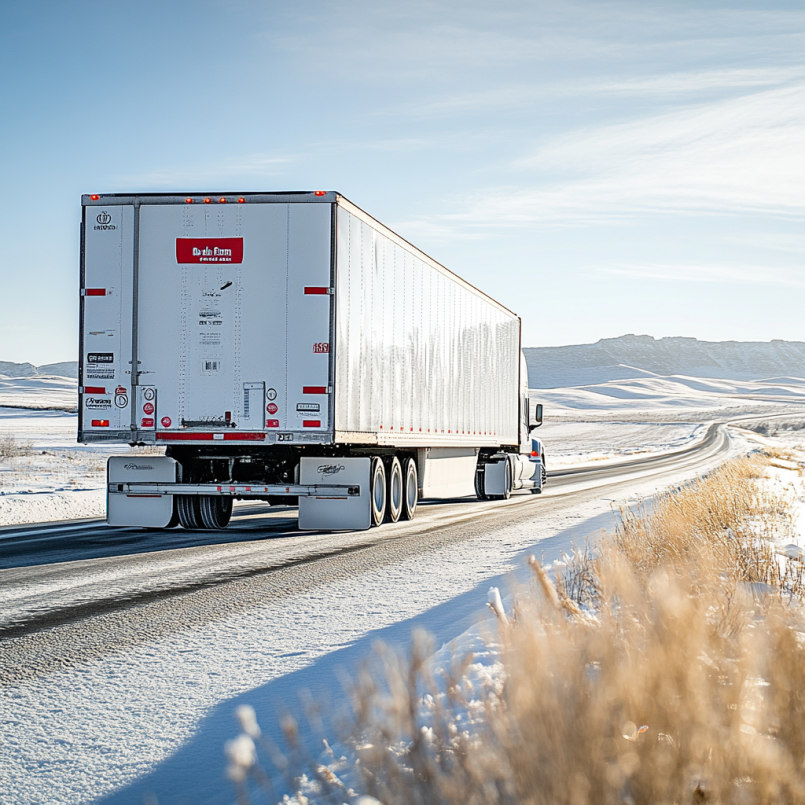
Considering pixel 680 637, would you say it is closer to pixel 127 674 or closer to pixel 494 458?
pixel 127 674

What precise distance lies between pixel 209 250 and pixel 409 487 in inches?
224

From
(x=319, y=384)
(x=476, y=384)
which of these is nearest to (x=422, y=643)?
(x=319, y=384)

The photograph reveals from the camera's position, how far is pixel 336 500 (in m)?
13.1

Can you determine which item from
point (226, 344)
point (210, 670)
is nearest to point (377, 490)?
point (226, 344)

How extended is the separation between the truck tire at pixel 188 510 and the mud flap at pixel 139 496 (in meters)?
0.50

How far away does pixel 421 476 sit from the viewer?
1686 cm

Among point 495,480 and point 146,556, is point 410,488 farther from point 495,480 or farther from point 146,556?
point 146,556

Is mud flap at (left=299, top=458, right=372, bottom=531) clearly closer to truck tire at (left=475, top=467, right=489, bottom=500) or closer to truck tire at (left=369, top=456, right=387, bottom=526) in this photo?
truck tire at (left=369, top=456, right=387, bottom=526)

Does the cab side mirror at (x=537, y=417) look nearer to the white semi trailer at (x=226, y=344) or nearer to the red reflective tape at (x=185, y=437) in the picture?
the white semi trailer at (x=226, y=344)

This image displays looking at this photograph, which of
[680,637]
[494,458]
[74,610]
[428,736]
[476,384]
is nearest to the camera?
[680,637]

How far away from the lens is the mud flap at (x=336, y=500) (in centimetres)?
1300

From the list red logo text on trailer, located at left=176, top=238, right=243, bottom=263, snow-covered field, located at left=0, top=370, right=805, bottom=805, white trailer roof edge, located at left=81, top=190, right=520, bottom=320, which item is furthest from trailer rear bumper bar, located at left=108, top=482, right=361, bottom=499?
white trailer roof edge, located at left=81, top=190, right=520, bottom=320

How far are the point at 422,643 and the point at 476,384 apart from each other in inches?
655

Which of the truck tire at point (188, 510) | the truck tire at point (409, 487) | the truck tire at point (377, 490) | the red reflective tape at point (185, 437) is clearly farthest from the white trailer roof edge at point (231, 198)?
the truck tire at point (409, 487)
